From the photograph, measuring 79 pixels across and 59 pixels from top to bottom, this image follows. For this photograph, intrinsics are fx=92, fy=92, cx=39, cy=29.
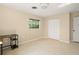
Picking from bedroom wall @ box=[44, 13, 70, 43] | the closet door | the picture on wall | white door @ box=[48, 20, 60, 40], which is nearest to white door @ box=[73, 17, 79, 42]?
the closet door

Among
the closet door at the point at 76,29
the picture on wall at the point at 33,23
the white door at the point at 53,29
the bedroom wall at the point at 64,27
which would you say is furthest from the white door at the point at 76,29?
the picture on wall at the point at 33,23

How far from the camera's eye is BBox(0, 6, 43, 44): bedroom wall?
435cm

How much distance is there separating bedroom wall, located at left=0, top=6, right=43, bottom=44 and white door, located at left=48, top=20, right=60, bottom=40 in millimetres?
1502

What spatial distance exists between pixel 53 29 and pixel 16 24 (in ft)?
11.6

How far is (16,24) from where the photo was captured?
17.1ft

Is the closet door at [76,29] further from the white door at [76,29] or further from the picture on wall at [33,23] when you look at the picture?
the picture on wall at [33,23]

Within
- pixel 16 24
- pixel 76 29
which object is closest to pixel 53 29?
pixel 76 29

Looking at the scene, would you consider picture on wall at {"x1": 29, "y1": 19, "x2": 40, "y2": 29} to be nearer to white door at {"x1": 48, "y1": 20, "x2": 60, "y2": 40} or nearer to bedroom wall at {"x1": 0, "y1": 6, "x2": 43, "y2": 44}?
bedroom wall at {"x1": 0, "y1": 6, "x2": 43, "y2": 44}

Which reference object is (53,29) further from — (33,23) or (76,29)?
(76,29)

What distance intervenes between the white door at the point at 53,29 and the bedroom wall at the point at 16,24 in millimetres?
1502

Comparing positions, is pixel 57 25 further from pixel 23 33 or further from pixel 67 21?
pixel 23 33

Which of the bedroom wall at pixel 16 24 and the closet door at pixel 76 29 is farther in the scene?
the closet door at pixel 76 29

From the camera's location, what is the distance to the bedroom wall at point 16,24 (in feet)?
14.3
